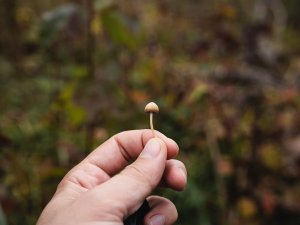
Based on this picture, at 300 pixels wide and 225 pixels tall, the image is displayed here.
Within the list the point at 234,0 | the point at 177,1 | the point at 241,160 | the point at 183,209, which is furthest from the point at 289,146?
the point at 177,1

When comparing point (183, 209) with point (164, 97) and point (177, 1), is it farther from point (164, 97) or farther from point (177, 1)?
point (177, 1)

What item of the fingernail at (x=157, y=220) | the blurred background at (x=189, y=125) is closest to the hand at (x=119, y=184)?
the fingernail at (x=157, y=220)

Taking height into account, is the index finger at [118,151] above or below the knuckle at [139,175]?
below

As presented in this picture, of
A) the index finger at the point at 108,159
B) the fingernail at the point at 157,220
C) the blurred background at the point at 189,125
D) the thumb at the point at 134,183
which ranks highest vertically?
the thumb at the point at 134,183

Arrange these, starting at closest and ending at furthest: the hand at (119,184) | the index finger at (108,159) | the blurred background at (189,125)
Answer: the hand at (119,184)
the index finger at (108,159)
the blurred background at (189,125)

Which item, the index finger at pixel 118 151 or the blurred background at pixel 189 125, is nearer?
the index finger at pixel 118 151

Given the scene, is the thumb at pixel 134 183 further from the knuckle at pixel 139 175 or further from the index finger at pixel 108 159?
the index finger at pixel 108 159

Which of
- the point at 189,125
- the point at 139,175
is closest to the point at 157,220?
the point at 139,175

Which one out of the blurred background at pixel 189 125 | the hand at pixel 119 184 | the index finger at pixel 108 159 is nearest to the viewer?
the hand at pixel 119 184

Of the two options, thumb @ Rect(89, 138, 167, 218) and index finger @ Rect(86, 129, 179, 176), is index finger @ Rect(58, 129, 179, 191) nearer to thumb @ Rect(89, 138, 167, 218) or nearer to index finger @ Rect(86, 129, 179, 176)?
index finger @ Rect(86, 129, 179, 176)
